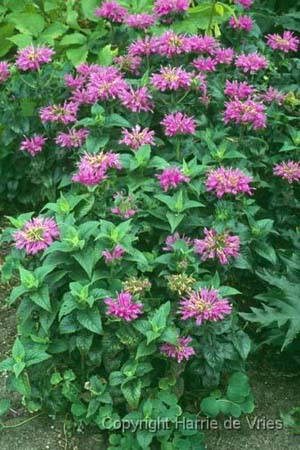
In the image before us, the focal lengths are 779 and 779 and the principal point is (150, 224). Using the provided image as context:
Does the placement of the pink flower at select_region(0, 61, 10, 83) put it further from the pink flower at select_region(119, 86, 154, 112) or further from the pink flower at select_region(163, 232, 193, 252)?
the pink flower at select_region(163, 232, 193, 252)

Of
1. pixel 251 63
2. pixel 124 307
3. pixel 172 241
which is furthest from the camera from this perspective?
pixel 251 63

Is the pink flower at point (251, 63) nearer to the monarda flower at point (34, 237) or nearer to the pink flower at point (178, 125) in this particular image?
the pink flower at point (178, 125)

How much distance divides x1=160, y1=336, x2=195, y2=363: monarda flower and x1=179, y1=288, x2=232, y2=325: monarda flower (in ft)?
0.28

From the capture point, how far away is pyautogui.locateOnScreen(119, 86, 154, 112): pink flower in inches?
130

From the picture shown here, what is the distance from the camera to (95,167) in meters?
3.01

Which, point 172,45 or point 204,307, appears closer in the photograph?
point 204,307

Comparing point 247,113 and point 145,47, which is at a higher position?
point 145,47

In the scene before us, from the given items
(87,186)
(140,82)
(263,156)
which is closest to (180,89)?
(140,82)

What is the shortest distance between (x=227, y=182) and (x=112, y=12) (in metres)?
1.16

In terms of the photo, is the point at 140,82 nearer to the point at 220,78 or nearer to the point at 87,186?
the point at 220,78

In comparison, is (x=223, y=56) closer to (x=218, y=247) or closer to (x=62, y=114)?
(x=62, y=114)

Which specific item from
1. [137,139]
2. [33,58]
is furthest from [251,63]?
[33,58]

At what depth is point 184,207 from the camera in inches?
117
